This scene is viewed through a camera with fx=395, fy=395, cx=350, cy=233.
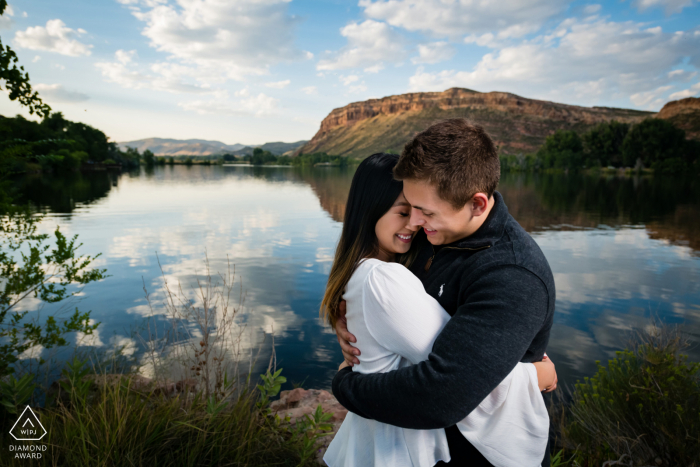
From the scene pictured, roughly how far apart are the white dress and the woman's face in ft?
1.91

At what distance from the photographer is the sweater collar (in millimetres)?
1715

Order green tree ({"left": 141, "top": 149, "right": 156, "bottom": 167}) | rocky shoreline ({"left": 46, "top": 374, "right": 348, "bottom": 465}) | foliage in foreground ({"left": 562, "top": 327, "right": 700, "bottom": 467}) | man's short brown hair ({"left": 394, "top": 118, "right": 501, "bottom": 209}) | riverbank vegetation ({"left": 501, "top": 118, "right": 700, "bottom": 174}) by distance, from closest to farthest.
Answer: man's short brown hair ({"left": 394, "top": 118, "right": 501, "bottom": 209}) → foliage in foreground ({"left": 562, "top": 327, "right": 700, "bottom": 467}) → rocky shoreline ({"left": 46, "top": 374, "right": 348, "bottom": 465}) → riverbank vegetation ({"left": 501, "top": 118, "right": 700, "bottom": 174}) → green tree ({"left": 141, "top": 149, "right": 156, "bottom": 167})

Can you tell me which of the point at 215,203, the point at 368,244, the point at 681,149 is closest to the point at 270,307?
the point at 368,244

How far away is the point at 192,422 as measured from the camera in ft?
9.52

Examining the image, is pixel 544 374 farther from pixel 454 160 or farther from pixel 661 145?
pixel 661 145

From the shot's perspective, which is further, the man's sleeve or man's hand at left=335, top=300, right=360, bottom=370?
man's hand at left=335, top=300, right=360, bottom=370

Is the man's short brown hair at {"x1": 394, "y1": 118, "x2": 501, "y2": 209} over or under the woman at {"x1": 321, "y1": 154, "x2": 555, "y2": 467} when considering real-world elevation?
over

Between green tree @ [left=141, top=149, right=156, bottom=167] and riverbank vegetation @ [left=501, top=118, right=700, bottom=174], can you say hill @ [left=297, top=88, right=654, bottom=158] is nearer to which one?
riverbank vegetation @ [left=501, top=118, right=700, bottom=174]

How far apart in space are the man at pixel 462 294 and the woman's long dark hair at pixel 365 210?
29 cm

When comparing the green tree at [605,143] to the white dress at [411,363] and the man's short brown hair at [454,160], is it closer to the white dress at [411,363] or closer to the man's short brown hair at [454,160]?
the man's short brown hair at [454,160]

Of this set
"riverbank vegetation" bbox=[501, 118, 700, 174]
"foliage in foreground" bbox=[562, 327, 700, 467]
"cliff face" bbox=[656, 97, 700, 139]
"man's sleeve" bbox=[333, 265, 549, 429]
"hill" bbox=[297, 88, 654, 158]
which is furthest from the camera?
"hill" bbox=[297, 88, 654, 158]

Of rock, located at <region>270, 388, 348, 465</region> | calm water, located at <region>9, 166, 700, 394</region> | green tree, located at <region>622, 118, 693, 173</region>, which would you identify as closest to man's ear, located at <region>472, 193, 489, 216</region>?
calm water, located at <region>9, 166, 700, 394</region>
